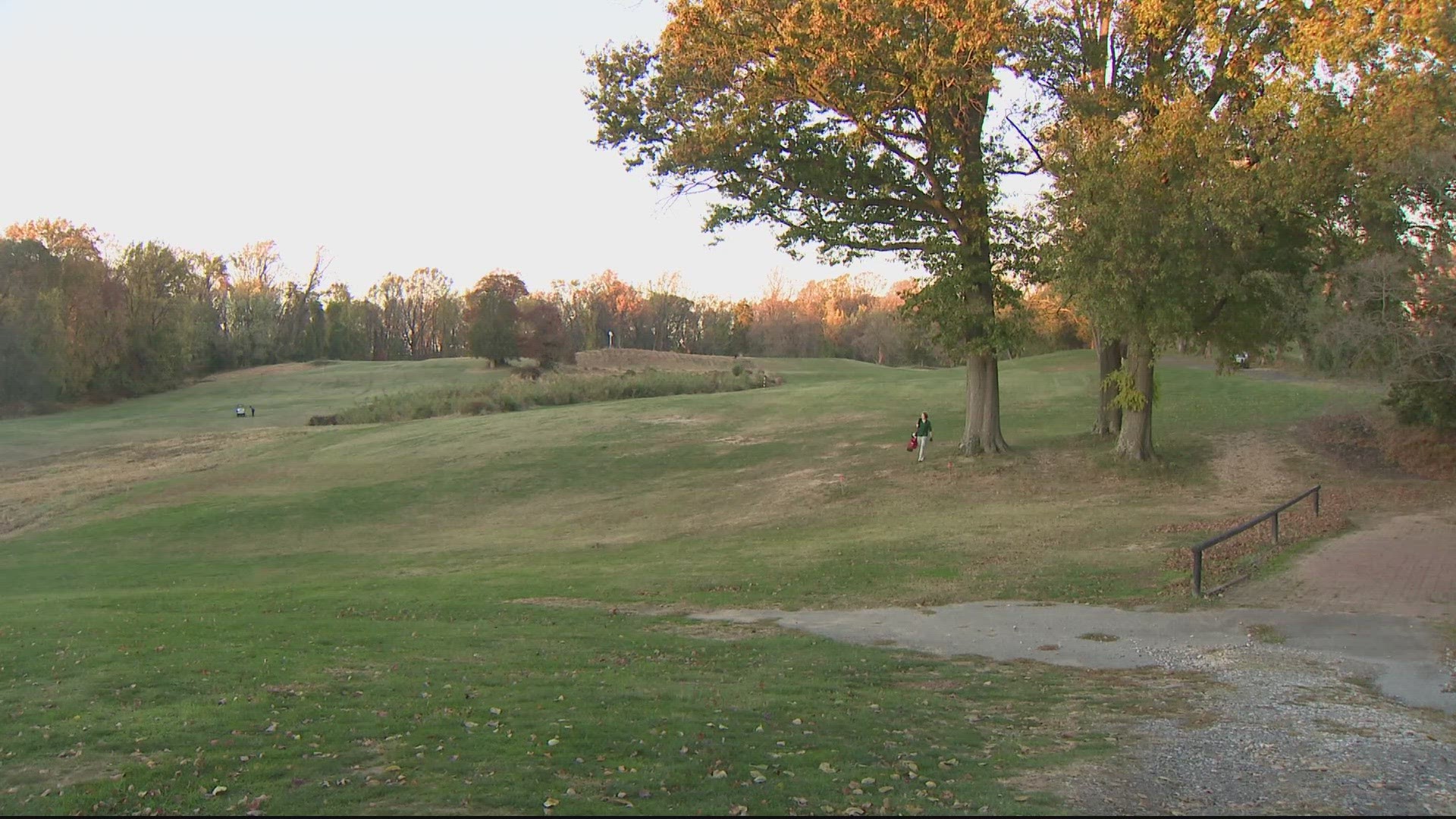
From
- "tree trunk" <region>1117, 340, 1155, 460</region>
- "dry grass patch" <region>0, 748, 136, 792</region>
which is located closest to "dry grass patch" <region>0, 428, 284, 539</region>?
"dry grass patch" <region>0, 748, 136, 792</region>

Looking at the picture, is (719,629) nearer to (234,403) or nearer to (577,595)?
(577,595)

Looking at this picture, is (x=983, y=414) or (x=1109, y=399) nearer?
(x=983, y=414)

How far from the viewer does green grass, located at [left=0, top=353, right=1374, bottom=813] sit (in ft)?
25.7

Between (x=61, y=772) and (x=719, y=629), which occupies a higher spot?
(x=61, y=772)

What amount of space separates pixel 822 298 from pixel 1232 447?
124 meters

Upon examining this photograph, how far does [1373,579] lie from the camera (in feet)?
53.9

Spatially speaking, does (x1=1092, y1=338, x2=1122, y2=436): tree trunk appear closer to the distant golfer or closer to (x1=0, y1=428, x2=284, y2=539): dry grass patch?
the distant golfer

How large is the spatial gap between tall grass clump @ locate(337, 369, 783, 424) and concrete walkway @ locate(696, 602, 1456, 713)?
4220 centimetres

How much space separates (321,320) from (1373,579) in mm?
113113

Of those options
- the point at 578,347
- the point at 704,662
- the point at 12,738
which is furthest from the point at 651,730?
the point at 578,347

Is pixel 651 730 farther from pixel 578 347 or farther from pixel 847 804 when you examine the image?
pixel 578 347

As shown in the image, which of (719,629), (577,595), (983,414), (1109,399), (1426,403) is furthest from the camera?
(1109,399)

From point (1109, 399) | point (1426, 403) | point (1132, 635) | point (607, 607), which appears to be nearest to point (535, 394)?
point (1109, 399)

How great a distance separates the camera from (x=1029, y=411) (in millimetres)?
43062
